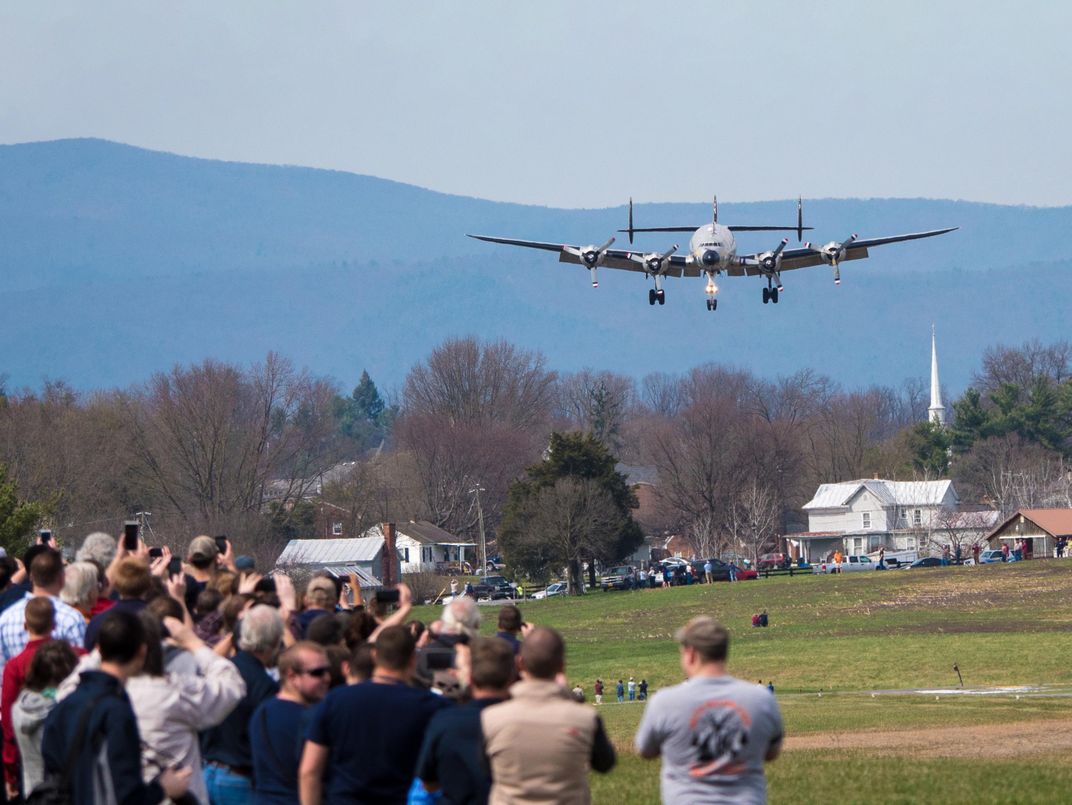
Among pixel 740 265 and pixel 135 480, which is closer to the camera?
pixel 740 265

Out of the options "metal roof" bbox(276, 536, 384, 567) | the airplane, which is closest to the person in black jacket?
the airplane

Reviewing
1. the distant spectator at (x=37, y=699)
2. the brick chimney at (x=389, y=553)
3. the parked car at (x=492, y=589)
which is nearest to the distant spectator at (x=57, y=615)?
the distant spectator at (x=37, y=699)

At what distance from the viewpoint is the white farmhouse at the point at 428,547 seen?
11069cm

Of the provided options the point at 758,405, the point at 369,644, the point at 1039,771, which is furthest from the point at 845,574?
the point at 758,405

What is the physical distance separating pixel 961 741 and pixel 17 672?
15.2 m

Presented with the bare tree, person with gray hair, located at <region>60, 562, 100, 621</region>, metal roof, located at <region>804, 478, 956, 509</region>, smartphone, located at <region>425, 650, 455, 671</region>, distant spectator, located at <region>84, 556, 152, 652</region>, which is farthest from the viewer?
metal roof, located at <region>804, 478, 956, 509</region>

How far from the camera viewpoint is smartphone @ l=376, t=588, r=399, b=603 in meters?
10.1

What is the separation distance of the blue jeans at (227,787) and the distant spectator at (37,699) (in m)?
0.89

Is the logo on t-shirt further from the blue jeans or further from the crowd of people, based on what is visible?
the blue jeans

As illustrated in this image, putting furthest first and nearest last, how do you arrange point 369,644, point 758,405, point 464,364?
point 758,405
point 464,364
point 369,644

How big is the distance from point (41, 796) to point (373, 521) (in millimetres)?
110754

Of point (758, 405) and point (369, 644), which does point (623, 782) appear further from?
point (758, 405)

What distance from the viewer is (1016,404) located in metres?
124

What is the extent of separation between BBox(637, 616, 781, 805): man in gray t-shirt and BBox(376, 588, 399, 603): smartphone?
277 cm
